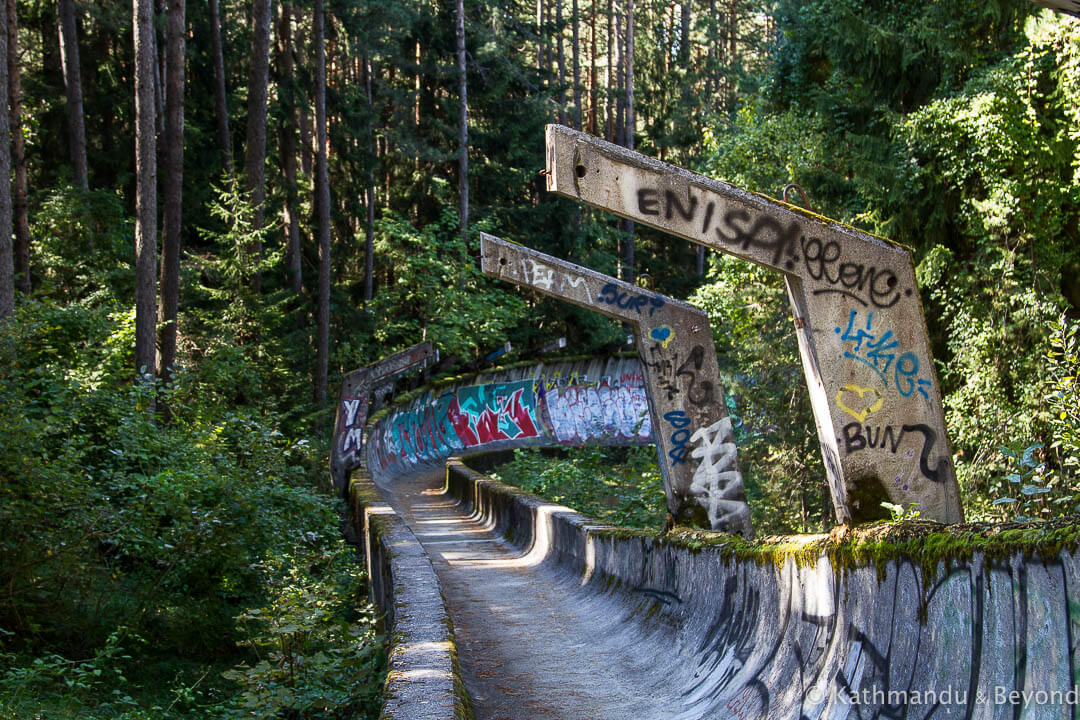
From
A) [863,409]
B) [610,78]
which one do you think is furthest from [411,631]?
[610,78]

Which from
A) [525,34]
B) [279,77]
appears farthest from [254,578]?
[525,34]

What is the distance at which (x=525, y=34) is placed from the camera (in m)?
38.7

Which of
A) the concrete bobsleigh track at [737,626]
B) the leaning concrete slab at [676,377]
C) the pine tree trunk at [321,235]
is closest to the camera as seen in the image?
the concrete bobsleigh track at [737,626]

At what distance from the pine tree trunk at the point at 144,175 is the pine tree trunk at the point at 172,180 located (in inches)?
49.9

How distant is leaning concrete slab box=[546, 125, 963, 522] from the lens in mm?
6859

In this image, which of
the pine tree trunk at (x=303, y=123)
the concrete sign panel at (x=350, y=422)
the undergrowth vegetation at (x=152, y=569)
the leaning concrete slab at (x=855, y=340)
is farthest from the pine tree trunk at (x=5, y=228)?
the pine tree trunk at (x=303, y=123)

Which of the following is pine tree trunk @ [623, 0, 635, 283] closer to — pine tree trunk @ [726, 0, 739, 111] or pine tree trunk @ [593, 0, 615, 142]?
pine tree trunk @ [593, 0, 615, 142]

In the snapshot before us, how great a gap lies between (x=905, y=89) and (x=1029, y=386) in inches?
279

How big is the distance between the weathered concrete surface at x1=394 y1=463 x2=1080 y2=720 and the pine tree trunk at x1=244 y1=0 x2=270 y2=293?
55.8 ft

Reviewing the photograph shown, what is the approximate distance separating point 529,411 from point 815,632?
2603 cm

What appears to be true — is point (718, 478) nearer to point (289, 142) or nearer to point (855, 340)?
point (855, 340)

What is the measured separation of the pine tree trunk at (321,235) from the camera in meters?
26.9

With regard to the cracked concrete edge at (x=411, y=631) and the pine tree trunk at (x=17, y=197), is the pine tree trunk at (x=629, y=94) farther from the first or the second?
the cracked concrete edge at (x=411, y=631)

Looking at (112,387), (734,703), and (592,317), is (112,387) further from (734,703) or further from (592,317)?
(592,317)
